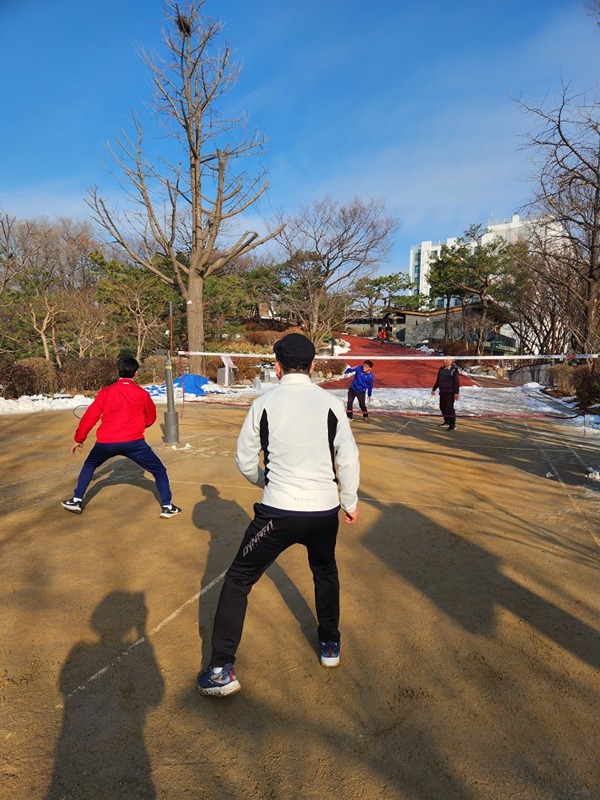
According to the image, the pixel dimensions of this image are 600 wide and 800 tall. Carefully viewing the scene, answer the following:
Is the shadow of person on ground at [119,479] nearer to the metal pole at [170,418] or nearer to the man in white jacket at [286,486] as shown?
the metal pole at [170,418]

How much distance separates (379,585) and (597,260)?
18603 mm

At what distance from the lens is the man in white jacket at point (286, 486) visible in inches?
92.1

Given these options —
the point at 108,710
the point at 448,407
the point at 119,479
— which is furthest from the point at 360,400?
the point at 108,710

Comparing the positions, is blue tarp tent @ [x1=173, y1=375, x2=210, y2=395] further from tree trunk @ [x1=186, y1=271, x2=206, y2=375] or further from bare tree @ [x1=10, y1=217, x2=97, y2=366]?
bare tree @ [x1=10, y1=217, x2=97, y2=366]

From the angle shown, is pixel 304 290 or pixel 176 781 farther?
pixel 304 290

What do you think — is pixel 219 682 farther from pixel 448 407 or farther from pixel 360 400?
pixel 360 400

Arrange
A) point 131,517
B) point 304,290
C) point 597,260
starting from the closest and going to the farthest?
point 131,517
point 597,260
point 304,290

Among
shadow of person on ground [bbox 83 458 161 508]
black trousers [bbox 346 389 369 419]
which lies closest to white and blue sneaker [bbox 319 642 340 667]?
shadow of person on ground [bbox 83 458 161 508]

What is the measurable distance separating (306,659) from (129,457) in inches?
109

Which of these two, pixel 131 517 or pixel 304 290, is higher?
pixel 304 290

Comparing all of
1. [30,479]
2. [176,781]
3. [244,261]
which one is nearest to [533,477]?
[176,781]

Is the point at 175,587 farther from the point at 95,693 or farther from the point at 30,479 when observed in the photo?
the point at 30,479

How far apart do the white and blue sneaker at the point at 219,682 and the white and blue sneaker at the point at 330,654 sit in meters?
0.49

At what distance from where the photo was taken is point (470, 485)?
618 cm
